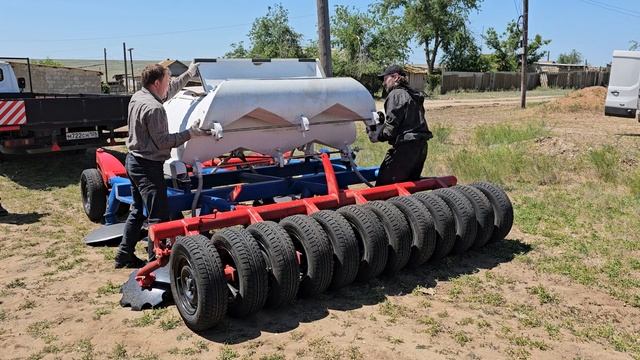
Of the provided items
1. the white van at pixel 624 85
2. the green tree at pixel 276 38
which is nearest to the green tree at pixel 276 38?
the green tree at pixel 276 38

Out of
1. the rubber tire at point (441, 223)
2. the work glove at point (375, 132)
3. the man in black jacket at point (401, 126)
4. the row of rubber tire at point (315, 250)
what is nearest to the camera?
the row of rubber tire at point (315, 250)

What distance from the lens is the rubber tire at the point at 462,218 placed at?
5453 millimetres

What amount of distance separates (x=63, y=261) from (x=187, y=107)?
192 centimetres

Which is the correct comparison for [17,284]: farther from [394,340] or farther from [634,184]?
[634,184]

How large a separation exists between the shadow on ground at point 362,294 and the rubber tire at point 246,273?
5.9 inches

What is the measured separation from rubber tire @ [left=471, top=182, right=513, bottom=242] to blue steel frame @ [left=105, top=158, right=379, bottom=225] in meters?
1.53

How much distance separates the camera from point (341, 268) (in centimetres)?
467

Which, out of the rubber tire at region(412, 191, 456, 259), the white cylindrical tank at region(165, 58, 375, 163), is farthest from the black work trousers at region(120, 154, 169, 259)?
the rubber tire at region(412, 191, 456, 259)

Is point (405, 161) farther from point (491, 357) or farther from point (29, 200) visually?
point (29, 200)

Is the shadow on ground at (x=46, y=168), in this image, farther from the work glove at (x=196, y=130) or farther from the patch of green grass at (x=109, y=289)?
the work glove at (x=196, y=130)

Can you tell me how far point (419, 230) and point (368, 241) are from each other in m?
0.54

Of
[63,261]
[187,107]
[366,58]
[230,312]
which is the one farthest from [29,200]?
[366,58]

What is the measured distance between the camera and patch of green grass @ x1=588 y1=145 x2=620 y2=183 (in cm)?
894

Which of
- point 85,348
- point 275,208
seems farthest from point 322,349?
point 85,348
